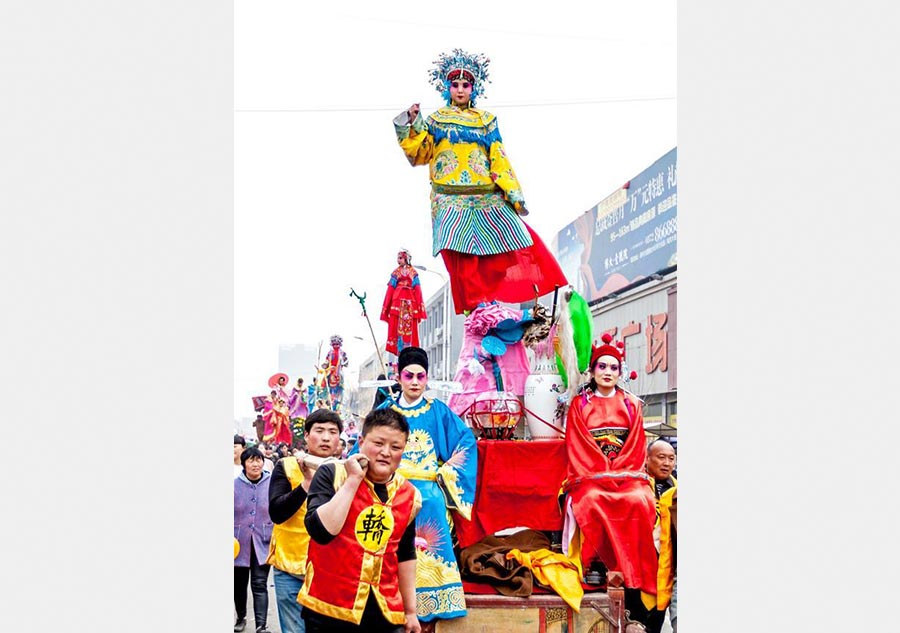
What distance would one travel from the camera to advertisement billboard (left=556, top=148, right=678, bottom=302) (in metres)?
15.4

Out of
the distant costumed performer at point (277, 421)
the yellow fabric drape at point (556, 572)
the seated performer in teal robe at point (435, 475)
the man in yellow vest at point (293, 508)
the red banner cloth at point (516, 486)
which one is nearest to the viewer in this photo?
the man in yellow vest at point (293, 508)

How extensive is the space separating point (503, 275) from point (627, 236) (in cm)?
1160

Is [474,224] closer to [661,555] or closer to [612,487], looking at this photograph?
[612,487]

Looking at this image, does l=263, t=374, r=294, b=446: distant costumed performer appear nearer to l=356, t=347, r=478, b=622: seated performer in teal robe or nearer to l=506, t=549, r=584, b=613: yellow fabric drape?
l=356, t=347, r=478, b=622: seated performer in teal robe

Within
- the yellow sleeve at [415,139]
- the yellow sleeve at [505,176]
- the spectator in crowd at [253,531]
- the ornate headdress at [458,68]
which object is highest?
the ornate headdress at [458,68]

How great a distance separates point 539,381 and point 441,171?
1.37m

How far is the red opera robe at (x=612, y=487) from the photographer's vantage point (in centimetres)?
496

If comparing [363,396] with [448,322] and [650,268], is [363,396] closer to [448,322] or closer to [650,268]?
[448,322]

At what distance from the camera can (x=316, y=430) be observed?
14.9 ft

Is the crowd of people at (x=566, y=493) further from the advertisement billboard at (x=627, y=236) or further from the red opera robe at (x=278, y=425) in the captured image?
the advertisement billboard at (x=627, y=236)

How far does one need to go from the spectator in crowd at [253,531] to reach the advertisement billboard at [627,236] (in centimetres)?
959

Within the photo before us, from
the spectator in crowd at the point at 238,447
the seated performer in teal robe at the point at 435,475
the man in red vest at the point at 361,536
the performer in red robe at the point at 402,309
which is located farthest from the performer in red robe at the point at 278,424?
the man in red vest at the point at 361,536

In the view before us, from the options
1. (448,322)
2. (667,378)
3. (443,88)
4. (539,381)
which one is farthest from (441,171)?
(667,378)

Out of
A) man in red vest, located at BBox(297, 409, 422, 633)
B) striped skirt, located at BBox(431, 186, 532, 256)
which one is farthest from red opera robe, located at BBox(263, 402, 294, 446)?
man in red vest, located at BBox(297, 409, 422, 633)
